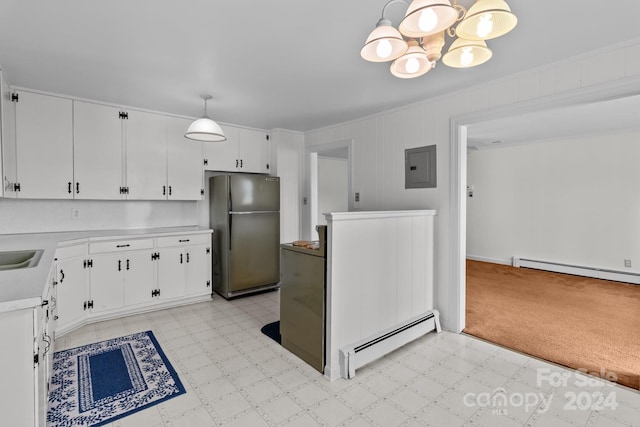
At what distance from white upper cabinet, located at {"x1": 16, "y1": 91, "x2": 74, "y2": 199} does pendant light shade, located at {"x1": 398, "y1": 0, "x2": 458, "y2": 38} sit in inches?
142

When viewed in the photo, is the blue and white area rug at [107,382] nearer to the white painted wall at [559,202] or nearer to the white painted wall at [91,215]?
the white painted wall at [91,215]

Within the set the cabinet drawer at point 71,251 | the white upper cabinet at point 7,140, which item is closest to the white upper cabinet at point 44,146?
the white upper cabinet at point 7,140

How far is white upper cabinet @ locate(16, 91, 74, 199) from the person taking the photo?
10.1 feet

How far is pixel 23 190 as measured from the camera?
10.2 feet

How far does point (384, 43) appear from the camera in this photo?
4.83ft

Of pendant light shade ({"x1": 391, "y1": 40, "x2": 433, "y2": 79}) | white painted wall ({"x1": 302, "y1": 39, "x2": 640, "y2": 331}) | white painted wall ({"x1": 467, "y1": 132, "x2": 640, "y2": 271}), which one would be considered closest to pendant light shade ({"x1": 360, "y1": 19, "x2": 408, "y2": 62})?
pendant light shade ({"x1": 391, "y1": 40, "x2": 433, "y2": 79})

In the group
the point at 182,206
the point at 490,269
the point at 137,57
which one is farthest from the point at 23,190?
the point at 490,269

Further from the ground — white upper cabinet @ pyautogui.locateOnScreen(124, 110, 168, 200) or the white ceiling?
the white ceiling

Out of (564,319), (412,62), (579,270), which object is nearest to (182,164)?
(412,62)

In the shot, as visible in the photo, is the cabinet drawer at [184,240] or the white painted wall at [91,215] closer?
the white painted wall at [91,215]

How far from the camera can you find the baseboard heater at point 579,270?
4938 millimetres

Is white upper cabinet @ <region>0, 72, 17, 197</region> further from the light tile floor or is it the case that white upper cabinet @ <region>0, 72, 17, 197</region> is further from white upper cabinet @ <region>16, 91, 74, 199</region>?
the light tile floor

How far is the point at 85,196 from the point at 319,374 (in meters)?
3.11

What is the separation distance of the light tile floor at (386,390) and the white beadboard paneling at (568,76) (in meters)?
2.17
